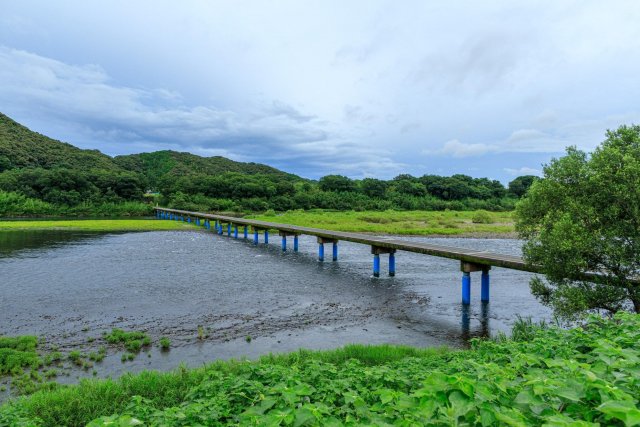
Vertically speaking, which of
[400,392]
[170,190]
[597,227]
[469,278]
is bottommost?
[469,278]

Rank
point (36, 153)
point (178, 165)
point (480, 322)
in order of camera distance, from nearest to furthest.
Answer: point (480, 322), point (36, 153), point (178, 165)

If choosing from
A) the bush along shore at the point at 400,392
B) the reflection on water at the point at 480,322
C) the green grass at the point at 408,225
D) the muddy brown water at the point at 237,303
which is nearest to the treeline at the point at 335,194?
the green grass at the point at 408,225

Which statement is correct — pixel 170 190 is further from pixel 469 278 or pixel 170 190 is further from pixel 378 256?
pixel 469 278

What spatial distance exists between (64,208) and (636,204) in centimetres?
8945

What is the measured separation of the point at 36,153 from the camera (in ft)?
335

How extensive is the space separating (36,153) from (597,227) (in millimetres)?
120627

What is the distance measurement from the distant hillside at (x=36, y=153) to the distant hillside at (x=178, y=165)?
1063cm

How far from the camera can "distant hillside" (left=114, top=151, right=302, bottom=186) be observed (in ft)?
416

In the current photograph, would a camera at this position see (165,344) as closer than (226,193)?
Yes

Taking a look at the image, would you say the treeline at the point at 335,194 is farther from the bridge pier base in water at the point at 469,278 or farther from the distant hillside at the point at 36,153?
the bridge pier base in water at the point at 469,278

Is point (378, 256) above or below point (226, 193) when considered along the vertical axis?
below

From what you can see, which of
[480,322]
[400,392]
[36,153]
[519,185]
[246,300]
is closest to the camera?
[400,392]

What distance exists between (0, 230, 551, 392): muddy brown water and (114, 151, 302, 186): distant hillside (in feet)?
320

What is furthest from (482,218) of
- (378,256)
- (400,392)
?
(400,392)
